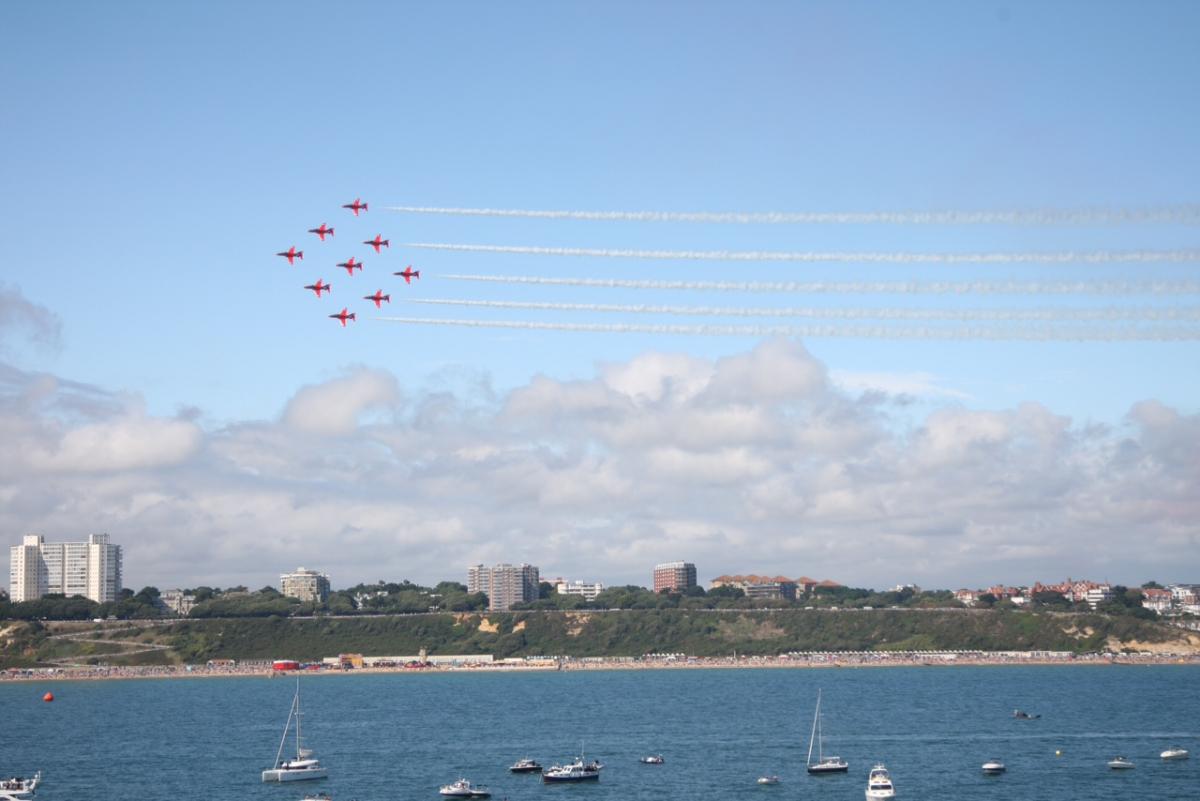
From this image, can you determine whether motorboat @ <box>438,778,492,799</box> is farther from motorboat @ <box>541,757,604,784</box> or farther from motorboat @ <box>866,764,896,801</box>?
motorboat @ <box>866,764,896,801</box>

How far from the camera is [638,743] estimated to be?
130 m

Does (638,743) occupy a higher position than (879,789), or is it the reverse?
(879,789)

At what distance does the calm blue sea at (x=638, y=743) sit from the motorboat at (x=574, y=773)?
3.29 ft

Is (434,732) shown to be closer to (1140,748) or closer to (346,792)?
(346,792)

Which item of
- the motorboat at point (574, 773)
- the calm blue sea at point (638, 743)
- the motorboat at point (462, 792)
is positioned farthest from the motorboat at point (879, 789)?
the motorboat at point (462, 792)

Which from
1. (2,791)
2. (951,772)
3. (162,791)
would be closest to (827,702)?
(951,772)

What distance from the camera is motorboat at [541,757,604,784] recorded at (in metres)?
104

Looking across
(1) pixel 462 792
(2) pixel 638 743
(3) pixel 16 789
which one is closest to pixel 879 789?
(1) pixel 462 792

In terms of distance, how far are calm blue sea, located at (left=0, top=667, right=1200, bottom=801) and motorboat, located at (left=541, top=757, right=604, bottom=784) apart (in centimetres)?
100

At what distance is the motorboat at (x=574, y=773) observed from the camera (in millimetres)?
104250

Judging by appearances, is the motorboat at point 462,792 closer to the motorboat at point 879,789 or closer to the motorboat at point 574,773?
the motorboat at point 574,773

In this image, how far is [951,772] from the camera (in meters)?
107

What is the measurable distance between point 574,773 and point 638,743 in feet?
84.6

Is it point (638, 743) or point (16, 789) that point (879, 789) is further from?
point (16, 789)
